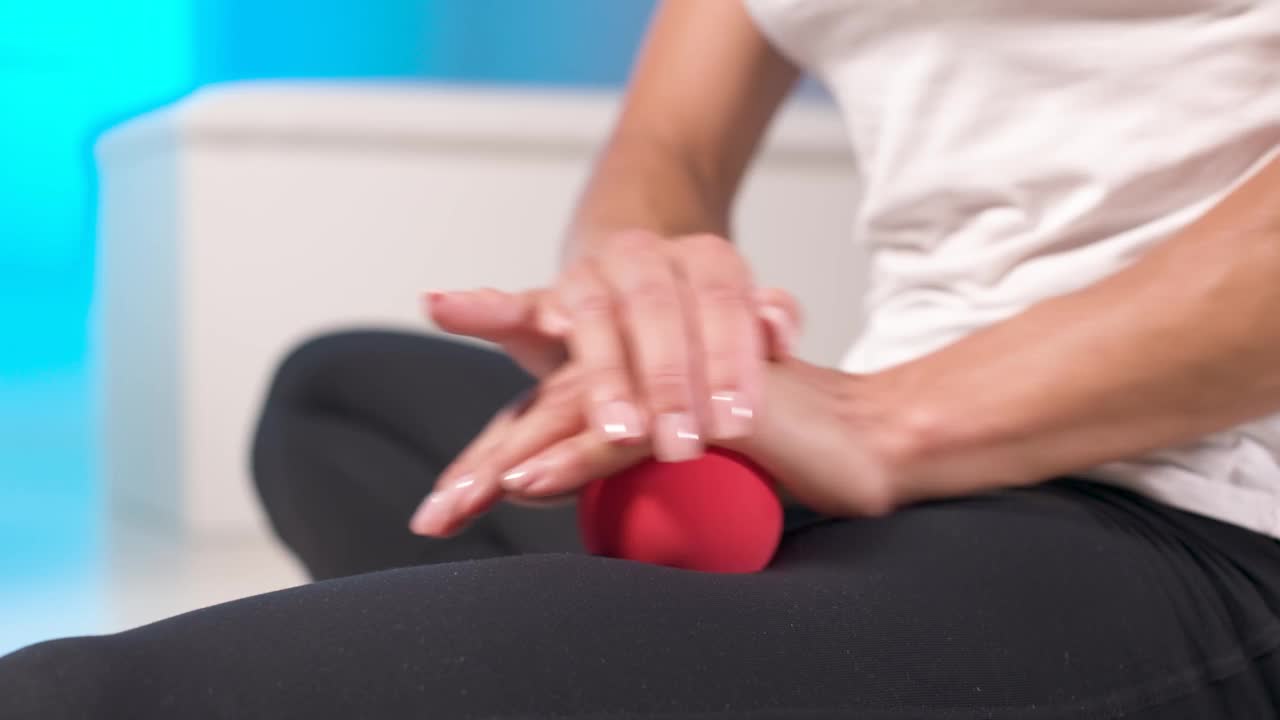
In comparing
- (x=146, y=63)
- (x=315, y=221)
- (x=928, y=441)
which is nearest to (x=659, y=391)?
(x=928, y=441)

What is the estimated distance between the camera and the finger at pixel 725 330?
1.58ft

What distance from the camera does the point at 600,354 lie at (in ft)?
→ 1.63

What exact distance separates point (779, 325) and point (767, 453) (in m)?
0.05

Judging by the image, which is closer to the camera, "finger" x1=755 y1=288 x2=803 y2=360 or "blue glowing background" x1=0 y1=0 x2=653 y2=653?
"finger" x1=755 y1=288 x2=803 y2=360

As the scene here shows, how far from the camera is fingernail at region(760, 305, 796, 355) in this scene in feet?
1.74

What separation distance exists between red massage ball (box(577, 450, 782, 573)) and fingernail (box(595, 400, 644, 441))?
4 centimetres

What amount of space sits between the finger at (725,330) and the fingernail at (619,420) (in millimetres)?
27

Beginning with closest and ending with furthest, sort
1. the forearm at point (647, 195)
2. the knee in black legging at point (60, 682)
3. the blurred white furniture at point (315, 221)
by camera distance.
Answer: the knee in black legging at point (60, 682)
the forearm at point (647, 195)
the blurred white furniture at point (315, 221)

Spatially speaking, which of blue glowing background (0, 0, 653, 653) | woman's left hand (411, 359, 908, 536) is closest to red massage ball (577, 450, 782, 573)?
woman's left hand (411, 359, 908, 536)

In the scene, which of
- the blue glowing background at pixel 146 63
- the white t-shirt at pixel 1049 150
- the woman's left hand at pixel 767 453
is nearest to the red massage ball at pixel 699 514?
the woman's left hand at pixel 767 453

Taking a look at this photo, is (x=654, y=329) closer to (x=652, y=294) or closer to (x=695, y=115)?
(x=652, y=294)

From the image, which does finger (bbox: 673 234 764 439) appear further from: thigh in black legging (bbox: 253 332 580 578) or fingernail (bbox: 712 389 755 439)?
thigh in black legging (bbox: 253 332 580 578)

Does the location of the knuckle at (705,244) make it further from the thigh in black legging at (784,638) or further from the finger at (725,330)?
the thigh in black legging at (784,638)

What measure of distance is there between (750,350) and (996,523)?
108 mm
